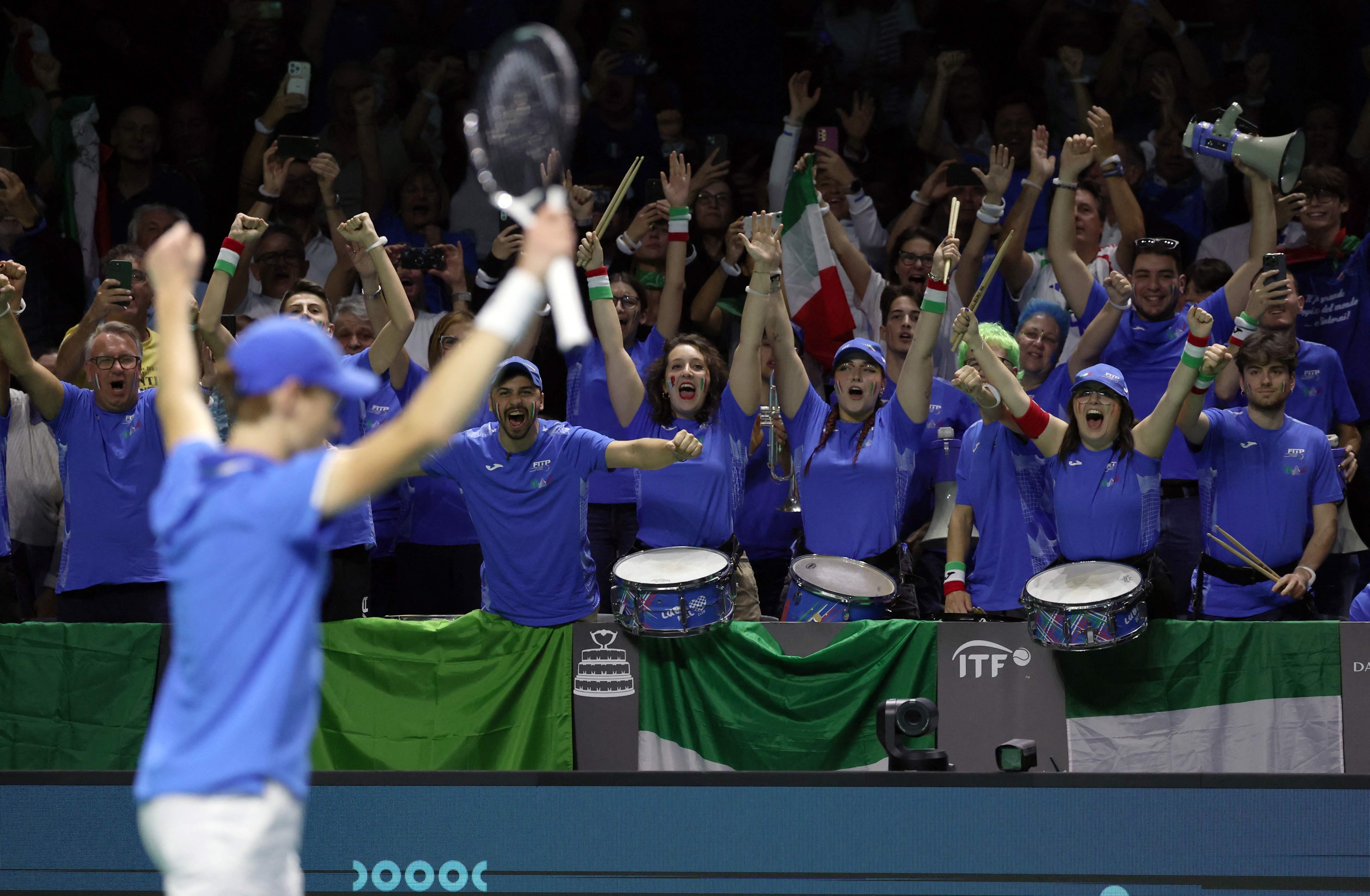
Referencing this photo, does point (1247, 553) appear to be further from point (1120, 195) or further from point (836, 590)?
point (1120, 195)

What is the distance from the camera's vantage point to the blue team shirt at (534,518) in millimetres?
7051

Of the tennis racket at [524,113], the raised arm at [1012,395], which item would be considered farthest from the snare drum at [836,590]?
the tennis racket at [524,113]

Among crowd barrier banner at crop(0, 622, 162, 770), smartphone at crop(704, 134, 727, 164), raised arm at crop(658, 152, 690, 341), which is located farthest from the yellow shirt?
smartphone at crop(704, 134, 727, 164)

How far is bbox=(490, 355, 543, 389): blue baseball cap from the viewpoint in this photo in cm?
723

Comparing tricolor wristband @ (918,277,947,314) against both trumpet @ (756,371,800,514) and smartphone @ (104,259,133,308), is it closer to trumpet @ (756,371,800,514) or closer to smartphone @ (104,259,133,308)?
trumpet @ (756,371,800,514)

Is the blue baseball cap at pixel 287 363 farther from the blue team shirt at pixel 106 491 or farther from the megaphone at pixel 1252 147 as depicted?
the megaphone at pixel 1252 147

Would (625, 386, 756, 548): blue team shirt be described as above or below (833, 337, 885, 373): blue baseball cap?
below

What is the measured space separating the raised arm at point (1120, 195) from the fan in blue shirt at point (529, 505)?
355 cm

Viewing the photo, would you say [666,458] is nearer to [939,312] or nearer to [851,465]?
[851,465]

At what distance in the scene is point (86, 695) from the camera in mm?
7062

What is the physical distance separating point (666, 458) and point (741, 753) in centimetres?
145

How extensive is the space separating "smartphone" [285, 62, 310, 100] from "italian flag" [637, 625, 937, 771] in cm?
475

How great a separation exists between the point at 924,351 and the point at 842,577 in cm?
119

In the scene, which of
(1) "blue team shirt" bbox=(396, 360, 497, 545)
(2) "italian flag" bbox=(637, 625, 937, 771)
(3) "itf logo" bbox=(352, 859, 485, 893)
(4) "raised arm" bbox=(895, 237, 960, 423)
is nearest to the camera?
(3) "itf logo" bbox=(352, 859, 485, 893)
